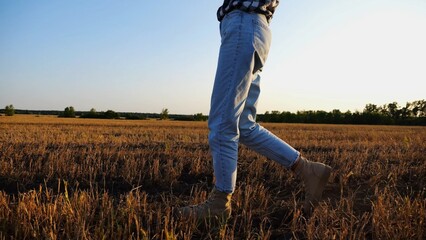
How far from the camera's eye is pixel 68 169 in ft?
14.2

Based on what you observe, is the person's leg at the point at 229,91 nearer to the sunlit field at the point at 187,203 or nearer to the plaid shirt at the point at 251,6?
the plaid shirt at the point at 251,6

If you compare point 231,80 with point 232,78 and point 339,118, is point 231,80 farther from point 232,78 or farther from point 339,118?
point 339,118

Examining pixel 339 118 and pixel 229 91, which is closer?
pixel 229 91

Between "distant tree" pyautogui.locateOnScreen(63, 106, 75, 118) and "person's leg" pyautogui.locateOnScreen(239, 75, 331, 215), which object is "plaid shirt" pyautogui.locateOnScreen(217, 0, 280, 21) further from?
"distant tree" pyautogui.locateOnScreen(63, 106, 75, 118)

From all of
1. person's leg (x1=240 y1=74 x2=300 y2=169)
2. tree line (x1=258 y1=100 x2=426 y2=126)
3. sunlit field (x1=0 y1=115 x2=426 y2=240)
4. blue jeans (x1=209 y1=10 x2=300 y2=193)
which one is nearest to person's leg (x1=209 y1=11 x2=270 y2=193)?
blue jeans (x1=209 y1=10 x2=300 y2=193)

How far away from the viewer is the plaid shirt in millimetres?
2334

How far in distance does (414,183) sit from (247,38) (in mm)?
3293

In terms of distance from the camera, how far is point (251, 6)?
234cm

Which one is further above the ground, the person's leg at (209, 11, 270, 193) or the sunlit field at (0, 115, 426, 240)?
the person's leg at (209, 11, 270, 193)

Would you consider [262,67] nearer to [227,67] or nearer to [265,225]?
[227,67]

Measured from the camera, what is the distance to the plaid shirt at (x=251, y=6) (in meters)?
2.33

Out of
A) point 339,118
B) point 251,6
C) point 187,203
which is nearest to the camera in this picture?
point 251,6

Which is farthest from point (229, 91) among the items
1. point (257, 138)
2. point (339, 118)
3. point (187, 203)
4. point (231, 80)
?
point (339, 118)

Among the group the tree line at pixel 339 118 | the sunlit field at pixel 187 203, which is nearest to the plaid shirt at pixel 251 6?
the sunlit field at pixel 187 203
